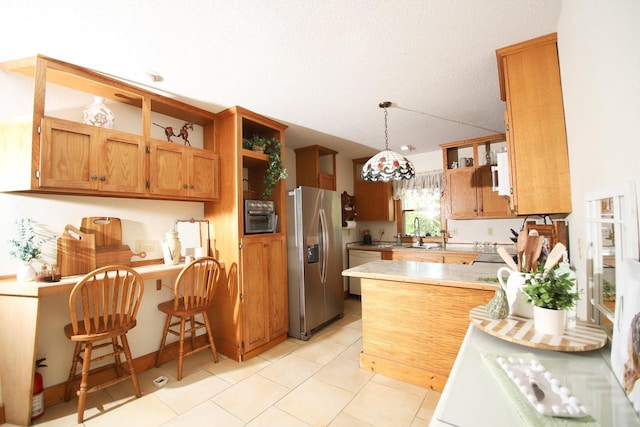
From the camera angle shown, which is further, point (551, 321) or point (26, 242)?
point (26, 242)

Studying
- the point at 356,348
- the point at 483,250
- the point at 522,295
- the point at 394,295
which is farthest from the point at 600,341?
the point at 483,250

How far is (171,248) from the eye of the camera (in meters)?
2.66

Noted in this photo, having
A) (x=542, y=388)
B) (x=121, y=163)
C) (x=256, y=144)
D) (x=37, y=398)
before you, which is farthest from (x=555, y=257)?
(x=37, y=398)

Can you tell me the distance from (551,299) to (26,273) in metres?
3.08

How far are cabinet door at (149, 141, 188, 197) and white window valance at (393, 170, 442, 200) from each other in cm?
337

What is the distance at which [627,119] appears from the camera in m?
0.85

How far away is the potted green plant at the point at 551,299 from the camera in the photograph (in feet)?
3.50

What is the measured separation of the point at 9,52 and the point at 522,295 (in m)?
3.44

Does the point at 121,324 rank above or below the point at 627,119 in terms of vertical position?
below

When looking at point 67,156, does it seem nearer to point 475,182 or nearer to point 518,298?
point 518,298

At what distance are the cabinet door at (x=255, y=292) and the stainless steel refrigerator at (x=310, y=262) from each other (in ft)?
1.29

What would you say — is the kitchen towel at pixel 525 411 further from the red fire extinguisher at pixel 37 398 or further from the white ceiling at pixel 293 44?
the red fire extinguisher at pixel 37 398

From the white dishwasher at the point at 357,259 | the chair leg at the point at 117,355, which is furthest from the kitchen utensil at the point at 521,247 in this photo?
the white dishwasher at the point at 357,259

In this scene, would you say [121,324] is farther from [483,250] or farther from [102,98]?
[483,250]
